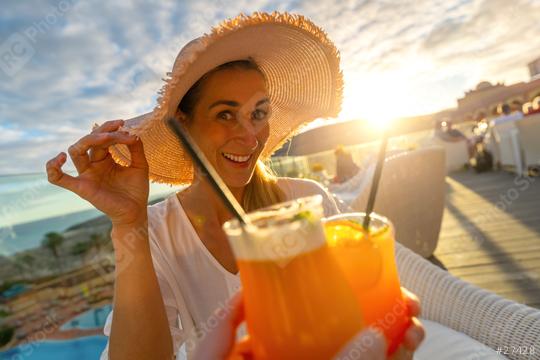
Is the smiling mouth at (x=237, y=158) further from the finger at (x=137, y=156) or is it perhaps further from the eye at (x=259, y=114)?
the finger at (x=137, y=156)

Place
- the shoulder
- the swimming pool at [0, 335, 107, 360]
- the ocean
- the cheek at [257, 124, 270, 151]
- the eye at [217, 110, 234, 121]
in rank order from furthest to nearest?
the swimming pool at [0, 335, 107, 360], the ocean, the shoulder, the cheek at [257, 124, 270, 151], the eye at [217, 110, 234, 121]

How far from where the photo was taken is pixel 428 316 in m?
1.90

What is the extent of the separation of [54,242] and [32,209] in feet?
3.15

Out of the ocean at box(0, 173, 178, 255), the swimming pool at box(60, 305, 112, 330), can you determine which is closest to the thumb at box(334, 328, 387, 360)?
the ocean at box(0, 173, 178, 255)

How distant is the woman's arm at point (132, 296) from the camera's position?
131 centimetres

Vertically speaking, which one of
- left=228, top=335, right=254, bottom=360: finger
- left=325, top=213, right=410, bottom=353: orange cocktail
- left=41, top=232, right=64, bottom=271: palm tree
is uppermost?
left=325, top=213, right=410, bottom=353: orange cocktail

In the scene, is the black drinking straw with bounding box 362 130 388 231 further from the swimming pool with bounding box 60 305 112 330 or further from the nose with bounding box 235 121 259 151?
the swimming pool with bounding box 60 305 112 330

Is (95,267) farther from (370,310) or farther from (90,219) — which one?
(370,310)

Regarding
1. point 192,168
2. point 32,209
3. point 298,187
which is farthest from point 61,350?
point 298,187

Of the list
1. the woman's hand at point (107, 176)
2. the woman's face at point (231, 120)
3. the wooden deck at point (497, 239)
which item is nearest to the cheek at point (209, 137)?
the woman's face at point (231, 120)

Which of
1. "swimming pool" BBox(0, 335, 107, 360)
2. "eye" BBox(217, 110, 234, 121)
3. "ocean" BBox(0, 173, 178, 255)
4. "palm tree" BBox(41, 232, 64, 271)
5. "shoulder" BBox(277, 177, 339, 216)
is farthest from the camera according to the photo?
"palm tree" BBox(41, 232, 64, 271)

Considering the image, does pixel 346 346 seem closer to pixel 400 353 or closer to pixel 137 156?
pixel 400 353

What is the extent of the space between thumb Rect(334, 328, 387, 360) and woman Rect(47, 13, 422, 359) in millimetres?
866

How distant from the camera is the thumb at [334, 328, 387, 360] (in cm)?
66
